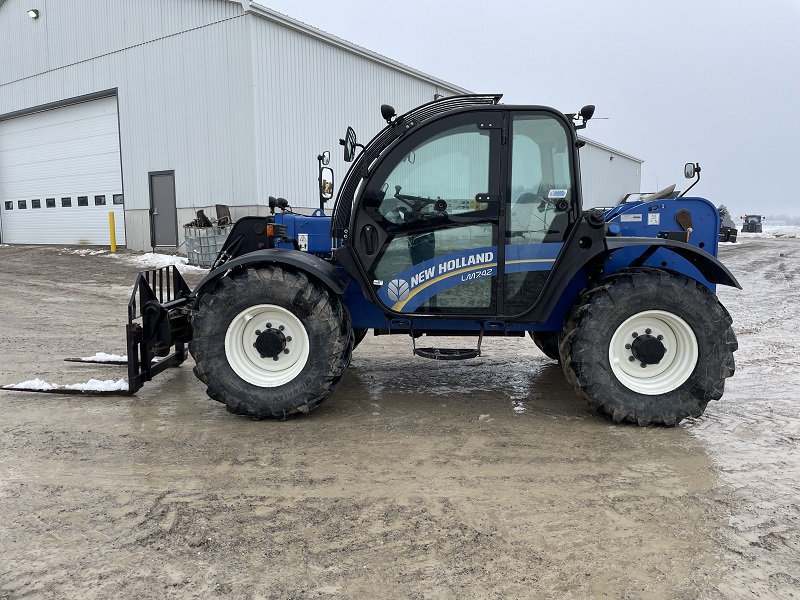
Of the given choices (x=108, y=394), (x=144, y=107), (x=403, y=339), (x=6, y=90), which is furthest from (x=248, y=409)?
(x=6, y=90)

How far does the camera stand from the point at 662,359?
438 centimetres

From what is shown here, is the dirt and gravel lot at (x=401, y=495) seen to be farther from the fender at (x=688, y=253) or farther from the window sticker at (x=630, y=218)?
the window sticker at (x=630, y=218)

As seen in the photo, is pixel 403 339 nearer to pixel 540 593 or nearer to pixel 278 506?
pixel 278 506

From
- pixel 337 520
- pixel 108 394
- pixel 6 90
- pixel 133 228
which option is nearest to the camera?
pixel 337 520

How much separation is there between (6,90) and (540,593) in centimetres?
2481

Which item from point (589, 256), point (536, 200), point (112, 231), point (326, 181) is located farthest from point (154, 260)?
point (589, 256)

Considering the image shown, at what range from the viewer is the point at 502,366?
6.17m

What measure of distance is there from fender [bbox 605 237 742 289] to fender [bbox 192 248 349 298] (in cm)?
202

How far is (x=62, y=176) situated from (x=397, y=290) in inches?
768

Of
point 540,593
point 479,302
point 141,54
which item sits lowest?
point 540,593

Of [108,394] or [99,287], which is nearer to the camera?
[108,394]

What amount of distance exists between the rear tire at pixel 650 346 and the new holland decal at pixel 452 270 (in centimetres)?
48

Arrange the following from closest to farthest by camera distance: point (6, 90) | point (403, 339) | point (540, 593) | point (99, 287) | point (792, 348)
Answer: point (540, 593) < point (792, 348) < point (403, 339) < point (99, 287) < point (6, 90)

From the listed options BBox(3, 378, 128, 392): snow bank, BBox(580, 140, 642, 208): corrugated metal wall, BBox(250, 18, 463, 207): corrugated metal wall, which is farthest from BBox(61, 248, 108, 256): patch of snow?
BBox(580, 140, 642, 208): corrugated metal wall
